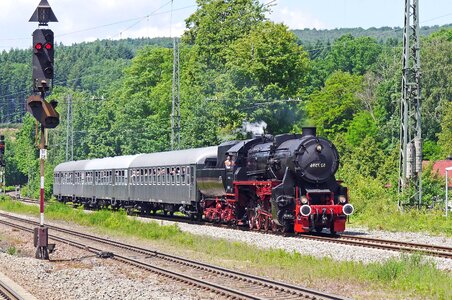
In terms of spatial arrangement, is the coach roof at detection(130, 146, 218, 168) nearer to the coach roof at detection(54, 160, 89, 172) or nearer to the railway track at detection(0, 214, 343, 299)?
the railway track at detection(0, 214, 343, 299)

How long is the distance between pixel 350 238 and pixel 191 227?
28.2 ft

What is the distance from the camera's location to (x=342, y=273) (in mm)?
15930

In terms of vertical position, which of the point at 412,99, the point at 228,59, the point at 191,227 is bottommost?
the point at 191,227

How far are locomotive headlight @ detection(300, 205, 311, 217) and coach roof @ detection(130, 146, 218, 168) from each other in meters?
9.07

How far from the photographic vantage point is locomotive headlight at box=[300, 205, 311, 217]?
2475 cm

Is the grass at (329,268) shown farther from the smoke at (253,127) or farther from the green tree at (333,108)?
the green tree at (333,108)

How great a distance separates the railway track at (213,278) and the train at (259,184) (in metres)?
5.96

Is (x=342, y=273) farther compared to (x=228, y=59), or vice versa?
(x=228, y=59)

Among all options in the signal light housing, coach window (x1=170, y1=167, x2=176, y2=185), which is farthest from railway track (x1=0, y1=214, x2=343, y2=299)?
coach window (x1=170, y1=167, x2=176, y2=185)

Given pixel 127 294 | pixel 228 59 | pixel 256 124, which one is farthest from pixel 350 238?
pixel 228 59

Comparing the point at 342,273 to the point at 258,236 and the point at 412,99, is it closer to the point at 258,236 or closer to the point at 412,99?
the point at 258,236

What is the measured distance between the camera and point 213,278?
16.3 meters

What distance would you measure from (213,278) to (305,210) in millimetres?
9016

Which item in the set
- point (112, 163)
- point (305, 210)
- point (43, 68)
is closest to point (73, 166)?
point (112, 163)
